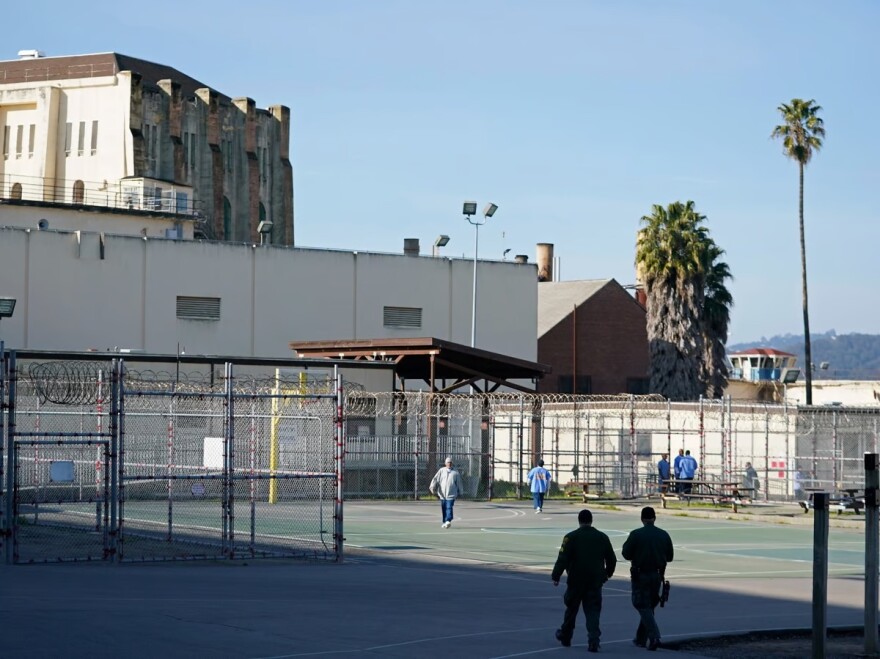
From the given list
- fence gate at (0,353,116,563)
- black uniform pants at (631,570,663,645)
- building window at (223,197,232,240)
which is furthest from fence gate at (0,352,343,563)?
building window at (223,197,232,240)

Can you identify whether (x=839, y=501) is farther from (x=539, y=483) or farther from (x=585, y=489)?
(x=585, y=489)

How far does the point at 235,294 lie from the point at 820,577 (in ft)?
154

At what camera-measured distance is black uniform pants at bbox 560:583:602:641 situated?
14.7m

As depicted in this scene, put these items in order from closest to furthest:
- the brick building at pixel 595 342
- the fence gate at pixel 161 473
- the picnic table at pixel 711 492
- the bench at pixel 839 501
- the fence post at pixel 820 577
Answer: the fence post at pixel 820 577, the fence gate at pixel 161 473, the bench at pixel 839 501, the picnic table at pixel 711 492, the brick building at pixel 595 342

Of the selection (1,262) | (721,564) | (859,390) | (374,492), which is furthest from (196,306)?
(859,390)

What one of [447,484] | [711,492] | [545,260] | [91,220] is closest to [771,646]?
[447,484]

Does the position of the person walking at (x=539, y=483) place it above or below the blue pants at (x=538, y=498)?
above

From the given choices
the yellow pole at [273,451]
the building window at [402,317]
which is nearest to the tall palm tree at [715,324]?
the building window at [402,317]

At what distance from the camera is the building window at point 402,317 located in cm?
6382

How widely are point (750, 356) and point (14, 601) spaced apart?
115 m

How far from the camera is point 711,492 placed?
4453 centimetres

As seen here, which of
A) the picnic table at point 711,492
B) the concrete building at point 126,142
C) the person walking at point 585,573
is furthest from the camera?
the concrete building at point 126,142

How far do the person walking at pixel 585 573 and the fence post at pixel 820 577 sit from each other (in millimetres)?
2102

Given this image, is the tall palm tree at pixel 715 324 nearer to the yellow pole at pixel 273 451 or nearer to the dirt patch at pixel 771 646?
the yellow pole at pixel 273 451
